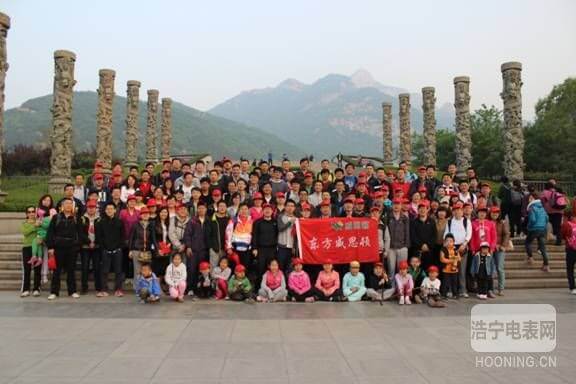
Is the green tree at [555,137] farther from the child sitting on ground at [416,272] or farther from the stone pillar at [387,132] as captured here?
the child sitting on ground at [416,272]

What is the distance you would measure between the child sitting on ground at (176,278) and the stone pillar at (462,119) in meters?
21.0

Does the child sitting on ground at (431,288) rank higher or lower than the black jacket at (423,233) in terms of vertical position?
lower

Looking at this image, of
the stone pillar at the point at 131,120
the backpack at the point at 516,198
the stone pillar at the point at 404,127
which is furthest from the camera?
the stone pillar at the point at 404,127

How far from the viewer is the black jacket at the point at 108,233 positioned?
27.6 ft

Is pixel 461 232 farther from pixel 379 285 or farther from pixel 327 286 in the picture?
pixel 327 286

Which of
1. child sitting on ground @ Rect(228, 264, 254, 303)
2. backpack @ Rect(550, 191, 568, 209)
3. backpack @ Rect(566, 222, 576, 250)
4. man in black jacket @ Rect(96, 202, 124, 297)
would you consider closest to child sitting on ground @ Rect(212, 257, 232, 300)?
child sitting on ground @ Rect(228, 264, 254, 303)

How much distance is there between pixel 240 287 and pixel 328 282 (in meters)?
1.58

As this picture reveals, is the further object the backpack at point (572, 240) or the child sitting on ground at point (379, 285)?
the backpack at point (572, 240)

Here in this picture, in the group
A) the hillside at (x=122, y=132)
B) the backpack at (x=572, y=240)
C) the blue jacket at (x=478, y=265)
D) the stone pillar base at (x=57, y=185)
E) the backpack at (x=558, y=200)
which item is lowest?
the blue jacket at (x=478, y=265)

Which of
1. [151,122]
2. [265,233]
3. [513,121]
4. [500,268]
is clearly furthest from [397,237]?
[151,122]

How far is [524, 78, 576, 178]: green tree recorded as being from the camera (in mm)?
31422

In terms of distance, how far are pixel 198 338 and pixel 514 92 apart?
18862mm

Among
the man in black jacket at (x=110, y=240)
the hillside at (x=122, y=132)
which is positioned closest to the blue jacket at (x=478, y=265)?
the man in black jacket at (x=110, y=240)

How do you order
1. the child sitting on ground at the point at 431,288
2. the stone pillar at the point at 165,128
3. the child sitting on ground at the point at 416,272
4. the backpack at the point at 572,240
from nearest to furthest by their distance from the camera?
the child sitting on ground at the point at 431,288 → the child sitting on ground at the point at 416,272 → the backpack at the point at 572,240 → the stone pillar at the point at 165,128
